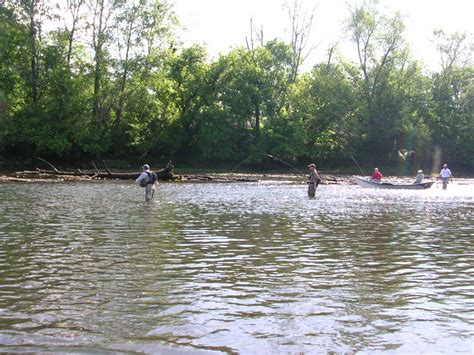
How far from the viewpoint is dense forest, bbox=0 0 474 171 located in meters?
58.3

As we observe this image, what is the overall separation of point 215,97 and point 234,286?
60280mm

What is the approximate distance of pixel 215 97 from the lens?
6762 cm

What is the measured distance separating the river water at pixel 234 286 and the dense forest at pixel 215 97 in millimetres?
44733

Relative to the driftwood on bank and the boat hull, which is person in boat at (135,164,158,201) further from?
the boat hull

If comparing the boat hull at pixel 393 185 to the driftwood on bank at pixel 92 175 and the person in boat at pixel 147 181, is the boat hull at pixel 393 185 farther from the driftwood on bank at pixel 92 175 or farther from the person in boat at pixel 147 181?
the person in boat at pixel 147 181

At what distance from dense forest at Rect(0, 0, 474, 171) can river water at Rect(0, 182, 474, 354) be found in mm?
44733

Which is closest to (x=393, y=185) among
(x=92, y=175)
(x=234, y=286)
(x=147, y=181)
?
(x=147, y=181)

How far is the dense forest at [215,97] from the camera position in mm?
58344

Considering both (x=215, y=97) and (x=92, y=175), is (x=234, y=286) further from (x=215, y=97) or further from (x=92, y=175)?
(x=215, y=97)

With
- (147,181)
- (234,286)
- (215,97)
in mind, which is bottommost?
(234,286)

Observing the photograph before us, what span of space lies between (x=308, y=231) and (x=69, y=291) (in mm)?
8650

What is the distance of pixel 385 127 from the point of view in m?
71.0

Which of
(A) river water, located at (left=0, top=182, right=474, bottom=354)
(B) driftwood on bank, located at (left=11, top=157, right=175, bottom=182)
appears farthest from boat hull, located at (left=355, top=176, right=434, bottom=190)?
(A) river water, located at (left=0, top=182, right=474, bottom=354)

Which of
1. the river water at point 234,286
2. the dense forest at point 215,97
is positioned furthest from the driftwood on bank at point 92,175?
the river water at point 234,286
